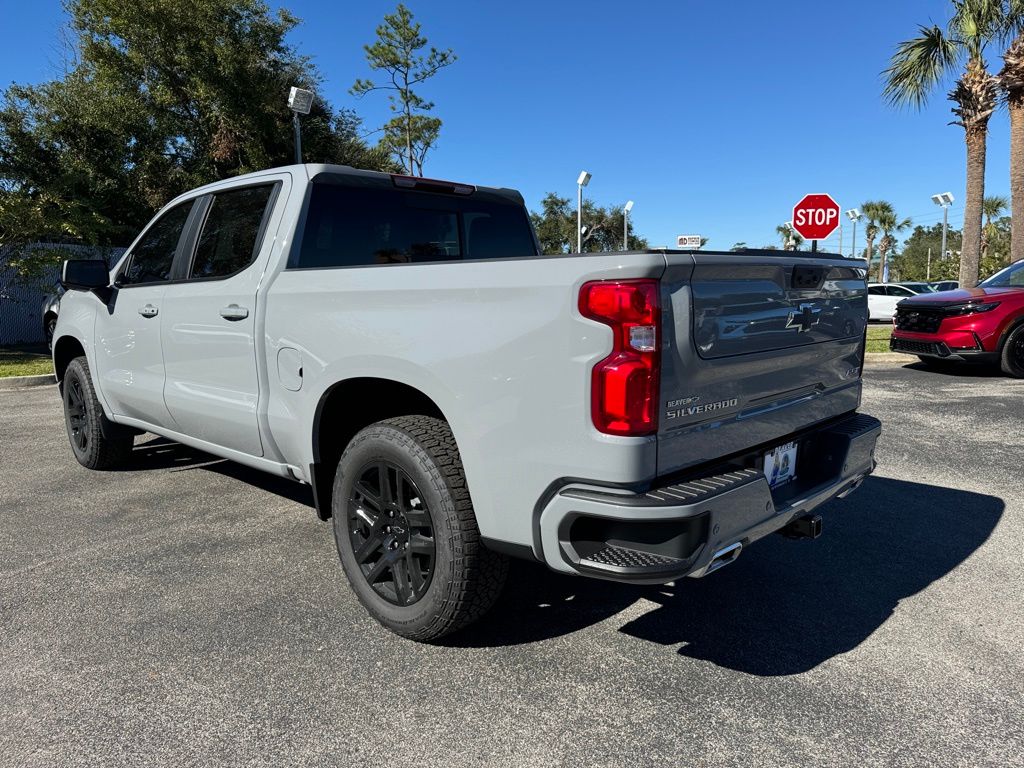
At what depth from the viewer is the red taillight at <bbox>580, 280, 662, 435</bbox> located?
207 cm

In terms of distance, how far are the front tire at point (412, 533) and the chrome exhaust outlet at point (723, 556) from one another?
734mm

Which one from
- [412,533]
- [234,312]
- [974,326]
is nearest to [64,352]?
[234,312]

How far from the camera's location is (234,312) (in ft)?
11.1

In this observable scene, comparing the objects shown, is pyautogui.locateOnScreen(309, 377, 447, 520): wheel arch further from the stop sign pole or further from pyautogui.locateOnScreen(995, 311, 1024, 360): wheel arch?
the stop sign pole

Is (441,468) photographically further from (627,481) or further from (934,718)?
(934,718)

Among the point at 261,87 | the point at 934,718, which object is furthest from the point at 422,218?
the point at 261,87

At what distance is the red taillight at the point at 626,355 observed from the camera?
2.07m

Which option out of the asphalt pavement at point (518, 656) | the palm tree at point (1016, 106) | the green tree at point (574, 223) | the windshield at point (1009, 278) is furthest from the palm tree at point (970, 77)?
the green tree at point (574, 223)

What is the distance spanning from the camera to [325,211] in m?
3.44

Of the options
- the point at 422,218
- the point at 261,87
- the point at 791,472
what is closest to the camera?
the point at 791,472

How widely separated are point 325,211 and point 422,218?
565 mm

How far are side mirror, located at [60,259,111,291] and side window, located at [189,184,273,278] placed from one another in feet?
3.13

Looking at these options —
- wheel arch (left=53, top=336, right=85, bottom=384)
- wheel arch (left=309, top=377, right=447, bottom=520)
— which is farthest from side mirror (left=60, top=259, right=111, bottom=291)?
wheel arch (left=309, top=377, right=447, bottom=520)

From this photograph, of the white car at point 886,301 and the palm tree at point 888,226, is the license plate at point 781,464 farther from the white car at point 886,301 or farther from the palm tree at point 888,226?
the palm tree at point 888,226
